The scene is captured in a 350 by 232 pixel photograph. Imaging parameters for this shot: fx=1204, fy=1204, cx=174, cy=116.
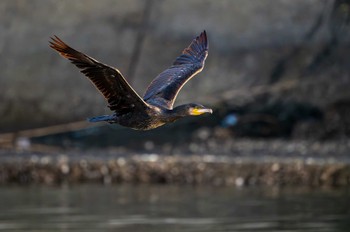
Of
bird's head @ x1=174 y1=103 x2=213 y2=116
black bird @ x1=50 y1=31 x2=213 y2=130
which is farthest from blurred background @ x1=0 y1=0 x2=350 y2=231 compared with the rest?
bird's head @ x1=174 y1=103 x2=213 y2=116

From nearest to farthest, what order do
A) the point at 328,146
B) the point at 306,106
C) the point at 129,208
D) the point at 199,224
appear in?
the point at 199,224 → the point at 129,208 → the point at 328,146 → the point at 306,106

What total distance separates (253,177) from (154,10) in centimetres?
534

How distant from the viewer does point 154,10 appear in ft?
67.7

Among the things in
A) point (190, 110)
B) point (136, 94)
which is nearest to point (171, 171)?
point (190, 110)

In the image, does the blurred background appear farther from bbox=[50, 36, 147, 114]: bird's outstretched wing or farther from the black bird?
bbox=[50, 36, 147, 114]: bird's outstretched wing

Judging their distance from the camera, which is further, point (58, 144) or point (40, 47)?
point (40, 47)

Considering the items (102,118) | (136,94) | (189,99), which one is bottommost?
(102,118)

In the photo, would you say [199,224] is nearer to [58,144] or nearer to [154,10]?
[58,144]

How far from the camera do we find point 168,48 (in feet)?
66.7

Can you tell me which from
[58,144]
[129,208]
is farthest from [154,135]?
[129,208]

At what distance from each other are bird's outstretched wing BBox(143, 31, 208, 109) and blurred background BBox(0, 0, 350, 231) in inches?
123

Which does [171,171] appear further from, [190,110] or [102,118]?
[102,118]

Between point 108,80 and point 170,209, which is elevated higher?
point 108,80

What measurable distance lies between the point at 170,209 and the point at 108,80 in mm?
3919
